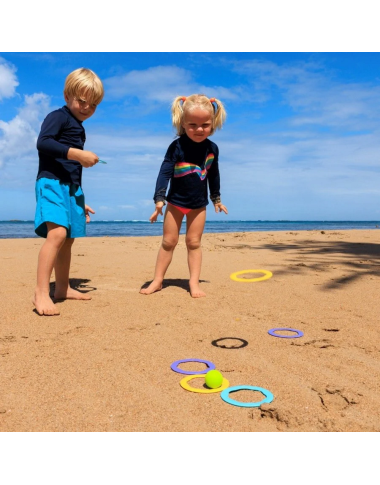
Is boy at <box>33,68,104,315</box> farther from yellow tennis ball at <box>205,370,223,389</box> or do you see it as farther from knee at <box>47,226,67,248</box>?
yellow tennis ball at <box>205,370,223,389</box>

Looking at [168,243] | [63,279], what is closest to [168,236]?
[168,243]

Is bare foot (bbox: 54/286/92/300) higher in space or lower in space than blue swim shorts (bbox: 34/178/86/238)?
lower

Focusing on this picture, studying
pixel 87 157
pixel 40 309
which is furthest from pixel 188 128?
pixel 40 309

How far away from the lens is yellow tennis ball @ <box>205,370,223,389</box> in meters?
1.95

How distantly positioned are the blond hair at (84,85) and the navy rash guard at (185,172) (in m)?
0.87

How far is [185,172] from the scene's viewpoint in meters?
4.05

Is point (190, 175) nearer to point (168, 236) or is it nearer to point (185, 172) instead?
point (185, 172)

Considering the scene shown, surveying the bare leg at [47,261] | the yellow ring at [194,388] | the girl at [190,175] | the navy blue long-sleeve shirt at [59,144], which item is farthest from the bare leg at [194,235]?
the yellow ring at [194,388]

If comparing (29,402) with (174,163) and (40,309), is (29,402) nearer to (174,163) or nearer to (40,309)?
(40,309)

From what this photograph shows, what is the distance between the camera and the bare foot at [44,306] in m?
3.12

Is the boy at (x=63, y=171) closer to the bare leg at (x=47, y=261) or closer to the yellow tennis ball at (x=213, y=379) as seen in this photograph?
the bare leg at (x=47, y=261)

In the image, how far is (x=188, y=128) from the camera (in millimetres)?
3926

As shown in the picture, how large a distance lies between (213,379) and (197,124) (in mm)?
2567

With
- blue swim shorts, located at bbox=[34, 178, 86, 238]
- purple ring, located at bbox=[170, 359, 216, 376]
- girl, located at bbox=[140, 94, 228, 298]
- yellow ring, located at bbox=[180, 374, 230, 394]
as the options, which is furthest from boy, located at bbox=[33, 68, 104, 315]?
yellow ring, located at bbox=[180, 374, 230, 394]
